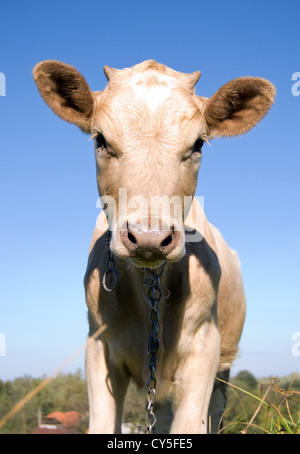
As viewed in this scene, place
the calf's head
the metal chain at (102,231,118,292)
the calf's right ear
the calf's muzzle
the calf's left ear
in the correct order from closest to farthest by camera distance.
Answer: the calf's muzzle < the calf's head < the metal chain at (102,231,118,292) < the calf's right ear < the calf's left ear

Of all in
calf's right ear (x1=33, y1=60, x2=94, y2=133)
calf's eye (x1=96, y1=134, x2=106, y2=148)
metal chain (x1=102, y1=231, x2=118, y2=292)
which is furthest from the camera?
calf's right ear (x1=33, y1=60, x2=94, y2=133)

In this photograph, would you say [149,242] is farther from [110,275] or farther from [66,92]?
[66,92]

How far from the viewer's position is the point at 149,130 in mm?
3928

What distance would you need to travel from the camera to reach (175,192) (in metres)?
3.82

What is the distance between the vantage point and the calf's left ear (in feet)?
14.7

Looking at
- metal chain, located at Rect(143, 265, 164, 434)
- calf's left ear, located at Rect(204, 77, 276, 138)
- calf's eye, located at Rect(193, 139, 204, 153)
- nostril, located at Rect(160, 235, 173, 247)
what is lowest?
metal chain, located at Rect(143, 265, 164, 434)

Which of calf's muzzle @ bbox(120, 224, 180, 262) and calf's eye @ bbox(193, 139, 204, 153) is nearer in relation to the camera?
calf's muzzle @ bbox(120, 224, 180, 262)

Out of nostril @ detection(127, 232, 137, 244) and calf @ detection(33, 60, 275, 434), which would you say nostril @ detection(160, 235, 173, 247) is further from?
calf @ detection(33, 60, 275, 434)

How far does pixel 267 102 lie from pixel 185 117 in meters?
0.87

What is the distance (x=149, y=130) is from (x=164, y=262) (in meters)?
0.99

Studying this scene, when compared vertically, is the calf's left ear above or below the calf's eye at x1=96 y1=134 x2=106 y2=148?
above

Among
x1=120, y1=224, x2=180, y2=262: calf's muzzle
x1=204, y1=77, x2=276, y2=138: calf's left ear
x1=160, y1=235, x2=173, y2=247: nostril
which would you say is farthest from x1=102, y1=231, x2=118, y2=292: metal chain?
x1=204, y1=77, x2=276, y2=138: calf's left ear

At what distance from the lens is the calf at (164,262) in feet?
12.9

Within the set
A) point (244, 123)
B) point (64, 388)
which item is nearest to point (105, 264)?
point (244, 123)
